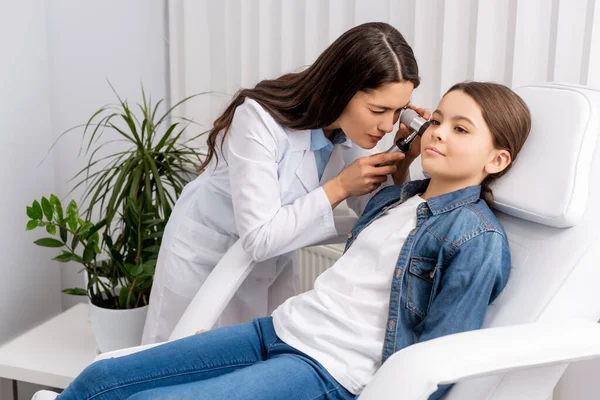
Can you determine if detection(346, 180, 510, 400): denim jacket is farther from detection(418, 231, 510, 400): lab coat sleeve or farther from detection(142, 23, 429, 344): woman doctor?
detection(142, 23, 429, 344): woman doctor

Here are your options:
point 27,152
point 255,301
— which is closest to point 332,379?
point 255,301

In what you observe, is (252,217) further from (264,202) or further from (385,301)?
(385,301)

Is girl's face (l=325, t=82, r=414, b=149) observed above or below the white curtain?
below

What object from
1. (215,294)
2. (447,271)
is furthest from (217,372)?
(447,271)

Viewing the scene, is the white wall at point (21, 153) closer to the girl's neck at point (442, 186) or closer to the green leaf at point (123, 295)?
the green leaf at point (123, 295)

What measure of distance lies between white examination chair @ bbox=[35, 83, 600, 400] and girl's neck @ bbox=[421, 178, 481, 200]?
59mm

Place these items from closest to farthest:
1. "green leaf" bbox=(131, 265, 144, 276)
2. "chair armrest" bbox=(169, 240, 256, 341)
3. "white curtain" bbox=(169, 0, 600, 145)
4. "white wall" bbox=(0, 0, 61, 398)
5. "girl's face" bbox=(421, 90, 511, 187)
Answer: "girl's face" bbox=(421, 90, 511, 187), "chair armrest" bbox=(169, 240, 256, 341), "white curtain" bbox=(169, 0, 600, 145), "green leaf" bbox=(131, 265, 144, 276), "white wall" bbox=(0, 0, 61, 398)

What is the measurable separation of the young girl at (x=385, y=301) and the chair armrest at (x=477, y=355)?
0.14 metres

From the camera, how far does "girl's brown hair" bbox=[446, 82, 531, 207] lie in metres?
1.20

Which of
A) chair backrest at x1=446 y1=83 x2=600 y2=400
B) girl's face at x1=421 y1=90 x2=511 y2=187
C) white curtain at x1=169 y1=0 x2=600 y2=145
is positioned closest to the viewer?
chair backrest at x1=446 y1=83 x2=600 y2=400

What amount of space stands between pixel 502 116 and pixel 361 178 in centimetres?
32

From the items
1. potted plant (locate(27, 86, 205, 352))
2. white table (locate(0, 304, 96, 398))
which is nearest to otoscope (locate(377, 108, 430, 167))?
potted plant (locate(27, 86, 205, 352))

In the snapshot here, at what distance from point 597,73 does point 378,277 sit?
27.9 inches

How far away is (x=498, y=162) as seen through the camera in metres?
1.22
